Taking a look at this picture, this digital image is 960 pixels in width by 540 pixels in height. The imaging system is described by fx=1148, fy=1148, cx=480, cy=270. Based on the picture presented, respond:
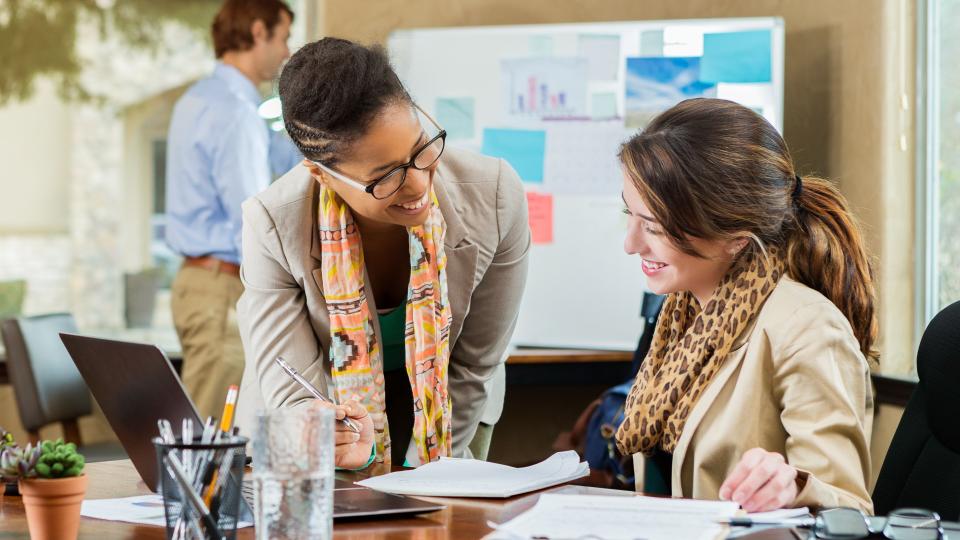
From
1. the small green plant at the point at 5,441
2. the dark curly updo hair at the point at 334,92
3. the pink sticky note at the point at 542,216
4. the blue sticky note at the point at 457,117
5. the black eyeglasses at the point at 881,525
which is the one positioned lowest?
the black eyeglasses at the point at 881,525

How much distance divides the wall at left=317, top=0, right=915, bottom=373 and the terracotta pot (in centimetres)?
218

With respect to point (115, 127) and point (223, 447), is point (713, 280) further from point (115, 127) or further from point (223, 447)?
point (115, 127)

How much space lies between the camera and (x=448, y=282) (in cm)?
195

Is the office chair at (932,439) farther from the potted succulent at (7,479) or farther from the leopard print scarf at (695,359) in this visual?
the potted succulent at (7,479)

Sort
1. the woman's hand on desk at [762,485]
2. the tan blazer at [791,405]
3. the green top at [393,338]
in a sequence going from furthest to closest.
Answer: the green top at [393,338] → the tan blazer at [791,405] → the woman's hand on desk at [762,485]

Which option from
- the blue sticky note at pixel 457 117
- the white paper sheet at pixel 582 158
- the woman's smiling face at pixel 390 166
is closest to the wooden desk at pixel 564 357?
the white paper sheet at pixel 582 158

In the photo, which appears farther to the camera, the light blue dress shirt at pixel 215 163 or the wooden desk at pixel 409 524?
the light blue dress shirt at pixel 215 163

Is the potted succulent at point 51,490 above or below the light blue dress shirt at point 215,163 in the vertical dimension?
below

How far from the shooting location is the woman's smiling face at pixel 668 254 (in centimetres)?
157

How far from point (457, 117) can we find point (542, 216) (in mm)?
393

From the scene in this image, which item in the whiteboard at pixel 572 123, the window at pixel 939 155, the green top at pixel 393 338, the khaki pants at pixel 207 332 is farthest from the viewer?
the khaki pants at pixel 207 332

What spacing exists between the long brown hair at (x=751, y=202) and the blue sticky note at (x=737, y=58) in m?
1.70

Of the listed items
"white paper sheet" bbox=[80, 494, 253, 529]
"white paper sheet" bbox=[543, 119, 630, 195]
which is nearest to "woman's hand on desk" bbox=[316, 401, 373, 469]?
"white paper sheet" bbox=[80, 494, 253, 529]

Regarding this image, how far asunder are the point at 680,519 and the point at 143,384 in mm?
593
